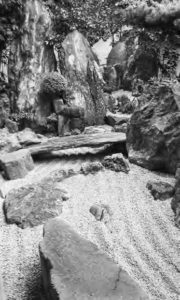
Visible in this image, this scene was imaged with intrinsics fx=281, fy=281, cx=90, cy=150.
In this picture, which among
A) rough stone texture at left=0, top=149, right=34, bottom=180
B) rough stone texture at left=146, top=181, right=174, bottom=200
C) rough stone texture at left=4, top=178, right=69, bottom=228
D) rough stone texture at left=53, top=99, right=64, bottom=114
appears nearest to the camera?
rough stone texture at left=4, top=178, right=69, bottom=228

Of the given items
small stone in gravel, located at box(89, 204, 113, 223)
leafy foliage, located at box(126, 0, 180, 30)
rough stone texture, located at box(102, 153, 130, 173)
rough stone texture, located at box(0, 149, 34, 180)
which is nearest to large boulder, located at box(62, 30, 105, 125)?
rough stone texture, located at box(0, 149, 34, 180)

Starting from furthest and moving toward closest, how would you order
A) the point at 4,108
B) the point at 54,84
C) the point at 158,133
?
the point at 4,108, the point at 54,84, the point at 158,133

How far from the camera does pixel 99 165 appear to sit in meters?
4.67

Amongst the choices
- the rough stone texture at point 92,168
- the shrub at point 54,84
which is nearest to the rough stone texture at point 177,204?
the rough stone texture at point 92,168

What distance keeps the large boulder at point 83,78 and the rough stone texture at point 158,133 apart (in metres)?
3.80

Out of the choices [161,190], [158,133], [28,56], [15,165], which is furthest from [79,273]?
[28,56]

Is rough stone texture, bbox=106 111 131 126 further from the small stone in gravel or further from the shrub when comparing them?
the small stone in gravel

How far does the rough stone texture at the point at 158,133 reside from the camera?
167 inches

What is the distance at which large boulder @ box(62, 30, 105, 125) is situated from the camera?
8.70 meters

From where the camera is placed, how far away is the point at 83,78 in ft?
29.4

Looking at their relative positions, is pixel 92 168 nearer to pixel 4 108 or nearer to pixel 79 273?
pixel 79 273

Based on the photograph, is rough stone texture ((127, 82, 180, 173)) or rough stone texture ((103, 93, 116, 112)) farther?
rough stone texture ((103, 93, 116, 112))

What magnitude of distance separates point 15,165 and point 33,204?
1637 mm

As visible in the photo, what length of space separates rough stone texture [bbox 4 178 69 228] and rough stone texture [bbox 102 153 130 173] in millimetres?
1049
